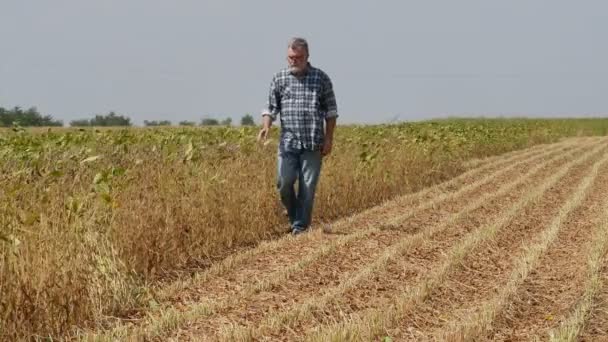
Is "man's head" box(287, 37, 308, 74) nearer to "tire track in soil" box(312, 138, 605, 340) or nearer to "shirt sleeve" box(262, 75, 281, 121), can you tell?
"shirt sleeve" box(262, 75, 281, 121)

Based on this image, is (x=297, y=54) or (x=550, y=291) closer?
(x=550, y=291)

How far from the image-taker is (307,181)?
24.2 ft

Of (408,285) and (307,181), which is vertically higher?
(307,181)

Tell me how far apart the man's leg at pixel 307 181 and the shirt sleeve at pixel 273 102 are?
19.7 inches

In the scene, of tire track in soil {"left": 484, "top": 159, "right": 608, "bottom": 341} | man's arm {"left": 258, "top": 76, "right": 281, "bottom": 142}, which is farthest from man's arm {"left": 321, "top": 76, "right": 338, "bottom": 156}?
tire track in soil {"left": 484, "top": 159, "right": 608, "bottom": 341}

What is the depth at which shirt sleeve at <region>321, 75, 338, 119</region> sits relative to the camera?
7.37 metres

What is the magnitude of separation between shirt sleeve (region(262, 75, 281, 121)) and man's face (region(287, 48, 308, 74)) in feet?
0.99

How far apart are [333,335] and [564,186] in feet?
29.4

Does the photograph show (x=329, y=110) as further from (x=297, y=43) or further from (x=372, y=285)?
(x=372, y=285)

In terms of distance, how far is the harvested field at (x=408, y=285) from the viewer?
4.35 metres

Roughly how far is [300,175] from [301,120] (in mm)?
571

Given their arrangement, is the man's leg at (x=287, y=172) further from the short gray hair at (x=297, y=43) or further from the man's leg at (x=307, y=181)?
the short gray hair at (x=297, y=43)

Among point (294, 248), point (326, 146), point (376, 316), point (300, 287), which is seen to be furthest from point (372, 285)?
point (326, 146)

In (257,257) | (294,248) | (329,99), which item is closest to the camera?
(257,257)
